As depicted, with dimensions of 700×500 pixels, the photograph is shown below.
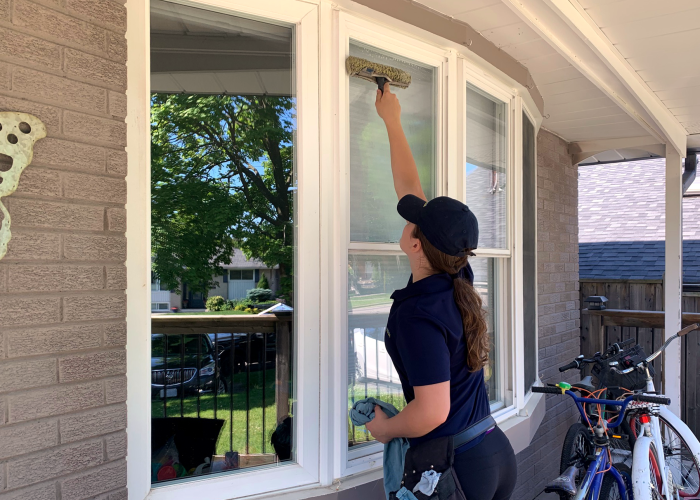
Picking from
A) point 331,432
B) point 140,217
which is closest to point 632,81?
point 331,432

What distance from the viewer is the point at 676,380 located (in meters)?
4.68

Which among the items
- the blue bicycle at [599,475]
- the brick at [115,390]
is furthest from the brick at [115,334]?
the blue bicycle at [599,475]

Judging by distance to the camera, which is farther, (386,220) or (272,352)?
(386,220)

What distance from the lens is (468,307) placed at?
1571 mm

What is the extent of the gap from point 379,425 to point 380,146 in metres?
1.25

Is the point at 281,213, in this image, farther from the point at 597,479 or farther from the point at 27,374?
the point at 597,479

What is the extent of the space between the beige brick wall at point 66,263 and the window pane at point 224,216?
0.29m

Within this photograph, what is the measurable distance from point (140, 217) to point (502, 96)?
2172 millimetres

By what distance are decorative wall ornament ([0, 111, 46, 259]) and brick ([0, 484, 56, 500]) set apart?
25.5 inches

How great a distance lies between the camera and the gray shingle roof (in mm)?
9531

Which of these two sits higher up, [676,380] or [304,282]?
[304,282]

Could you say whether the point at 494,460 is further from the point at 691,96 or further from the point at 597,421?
the point at 691,96

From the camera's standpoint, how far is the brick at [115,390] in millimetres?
1613

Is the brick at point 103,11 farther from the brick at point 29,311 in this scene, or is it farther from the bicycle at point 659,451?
Result: the bicycle at point 659,451
